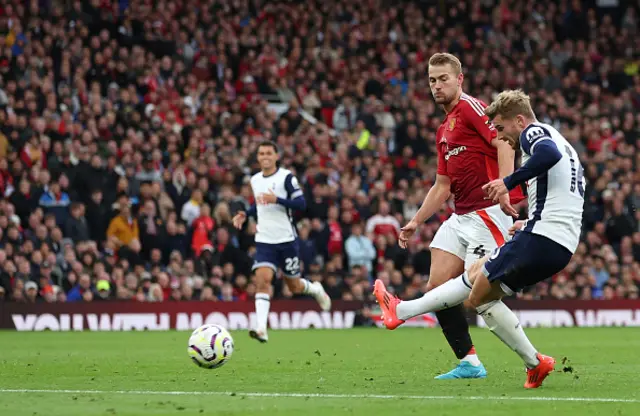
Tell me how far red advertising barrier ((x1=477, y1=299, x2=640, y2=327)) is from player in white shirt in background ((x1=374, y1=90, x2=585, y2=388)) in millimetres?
14001

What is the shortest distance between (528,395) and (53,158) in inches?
573

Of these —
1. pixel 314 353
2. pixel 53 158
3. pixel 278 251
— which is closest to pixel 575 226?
pixel 314 353

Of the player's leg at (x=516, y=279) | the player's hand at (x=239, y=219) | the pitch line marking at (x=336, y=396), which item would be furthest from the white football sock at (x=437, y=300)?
the player's hand at (x=239, y=219)

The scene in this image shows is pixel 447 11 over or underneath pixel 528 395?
over

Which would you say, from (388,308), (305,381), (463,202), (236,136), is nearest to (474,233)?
(463,202)

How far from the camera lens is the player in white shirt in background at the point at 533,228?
8633 millimetres

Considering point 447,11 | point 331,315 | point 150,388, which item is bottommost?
point 331,315

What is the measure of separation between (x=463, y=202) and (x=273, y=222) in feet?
22.1

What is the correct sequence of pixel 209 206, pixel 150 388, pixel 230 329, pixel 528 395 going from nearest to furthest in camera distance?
1. pixel 528 395
2. pixel 150 388
3. pixel 230 329
4. pixel 209 206

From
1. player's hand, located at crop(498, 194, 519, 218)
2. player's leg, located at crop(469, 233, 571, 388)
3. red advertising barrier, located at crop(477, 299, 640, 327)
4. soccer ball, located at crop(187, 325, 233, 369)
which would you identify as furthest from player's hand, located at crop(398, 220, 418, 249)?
red advertising barrier, located at crop(477, 299, 640, 327)

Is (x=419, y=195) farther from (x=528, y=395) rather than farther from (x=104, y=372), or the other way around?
(x=528, y=395)

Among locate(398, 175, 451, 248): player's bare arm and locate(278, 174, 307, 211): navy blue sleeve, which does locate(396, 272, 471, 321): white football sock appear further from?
locate(278, 174, 307, 211): navy blue sleeve

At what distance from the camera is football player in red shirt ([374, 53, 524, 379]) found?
9.95 m

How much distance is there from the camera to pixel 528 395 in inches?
327
